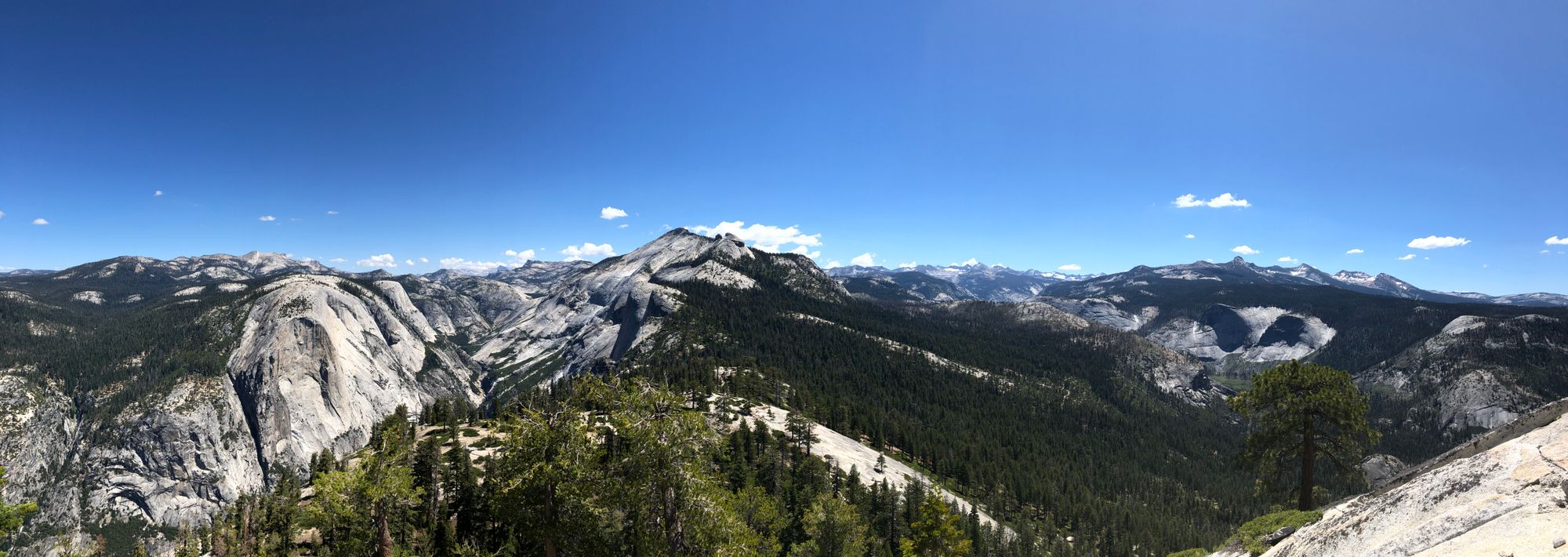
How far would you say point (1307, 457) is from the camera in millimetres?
36875

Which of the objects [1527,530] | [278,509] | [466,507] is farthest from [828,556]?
[278,509]

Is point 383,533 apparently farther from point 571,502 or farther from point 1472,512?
point 1472,512

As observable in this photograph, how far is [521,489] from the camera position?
987 inches

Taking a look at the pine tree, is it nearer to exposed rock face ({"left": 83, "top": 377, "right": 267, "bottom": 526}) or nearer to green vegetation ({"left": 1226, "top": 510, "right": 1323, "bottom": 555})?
green vegetation ({"left": 1226, "top": 510, "right": 1323, "bottom": 555})

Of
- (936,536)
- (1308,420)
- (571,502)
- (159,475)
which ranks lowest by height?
(159,475)

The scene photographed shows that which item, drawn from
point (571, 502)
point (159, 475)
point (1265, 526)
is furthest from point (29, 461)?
point (1265, 526)

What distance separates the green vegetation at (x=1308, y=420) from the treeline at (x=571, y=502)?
2297 cm

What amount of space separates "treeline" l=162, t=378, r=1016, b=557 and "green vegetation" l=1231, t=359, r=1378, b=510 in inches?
904

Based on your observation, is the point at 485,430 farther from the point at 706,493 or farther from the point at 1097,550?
the point at 1097,550

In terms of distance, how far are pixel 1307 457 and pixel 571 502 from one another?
1869 inches

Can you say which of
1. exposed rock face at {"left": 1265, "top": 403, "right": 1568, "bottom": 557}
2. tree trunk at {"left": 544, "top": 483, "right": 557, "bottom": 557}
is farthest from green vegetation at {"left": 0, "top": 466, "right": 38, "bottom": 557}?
exposed rock face at {"left": 1265, "top": 403, "right": 1568, "bottom": 557}

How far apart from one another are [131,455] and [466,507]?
840ft

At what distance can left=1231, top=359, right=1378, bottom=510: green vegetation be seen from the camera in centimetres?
3556

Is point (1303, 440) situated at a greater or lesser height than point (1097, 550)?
greater
